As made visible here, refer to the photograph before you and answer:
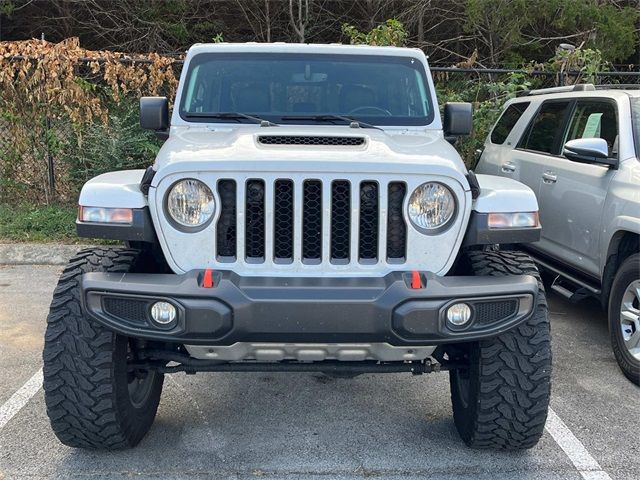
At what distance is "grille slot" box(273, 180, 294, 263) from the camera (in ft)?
9.04

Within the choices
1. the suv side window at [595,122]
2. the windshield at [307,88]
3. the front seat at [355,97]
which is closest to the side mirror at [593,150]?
the suv side window at [595,122]

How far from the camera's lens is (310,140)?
124 inches

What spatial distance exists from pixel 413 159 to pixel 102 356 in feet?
5.37

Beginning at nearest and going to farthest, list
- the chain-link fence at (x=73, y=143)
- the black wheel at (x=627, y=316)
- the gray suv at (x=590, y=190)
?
the black wheel at (x=627, y=316)
the gray suv at (x=590, y=190)
the chain-link fence at (x=73, y=143)

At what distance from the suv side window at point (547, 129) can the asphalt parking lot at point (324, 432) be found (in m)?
1.92

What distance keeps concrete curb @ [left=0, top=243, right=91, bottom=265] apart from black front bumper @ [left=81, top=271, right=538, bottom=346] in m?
4.91

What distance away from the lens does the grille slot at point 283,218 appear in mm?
2754

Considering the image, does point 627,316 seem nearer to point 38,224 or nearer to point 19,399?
point 19,399

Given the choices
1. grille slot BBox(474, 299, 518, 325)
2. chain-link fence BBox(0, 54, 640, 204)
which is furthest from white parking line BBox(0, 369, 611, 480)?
chain-link fence BBox(0, 54, 640, 204)

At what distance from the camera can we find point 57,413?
9.59ft

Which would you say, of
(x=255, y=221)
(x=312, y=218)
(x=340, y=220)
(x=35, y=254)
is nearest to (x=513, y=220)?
(x=340, y=220)

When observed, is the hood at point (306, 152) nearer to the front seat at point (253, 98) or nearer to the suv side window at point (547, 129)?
the front seat at point (253, 98)

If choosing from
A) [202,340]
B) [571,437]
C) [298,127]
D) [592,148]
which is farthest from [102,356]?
[592,148]

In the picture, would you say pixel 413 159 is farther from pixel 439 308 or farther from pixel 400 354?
pixel 400 354
